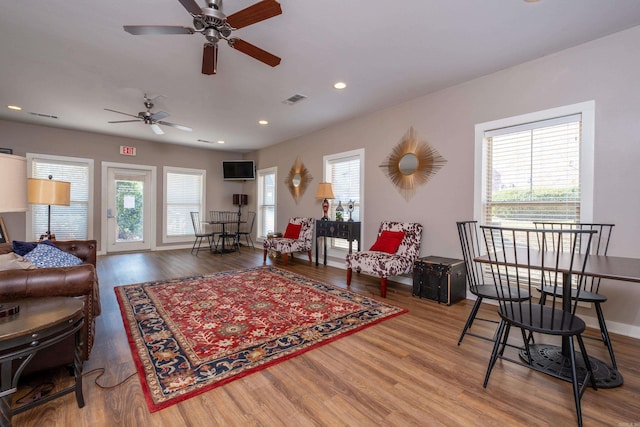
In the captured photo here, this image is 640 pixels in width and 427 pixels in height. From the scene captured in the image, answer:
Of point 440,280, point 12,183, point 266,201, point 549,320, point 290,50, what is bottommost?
point 440,280

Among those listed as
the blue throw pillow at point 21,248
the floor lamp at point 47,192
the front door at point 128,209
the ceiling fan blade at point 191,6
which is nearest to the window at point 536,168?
the ceiling fan blade at point 191,6

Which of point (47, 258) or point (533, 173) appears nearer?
point (47, 258)

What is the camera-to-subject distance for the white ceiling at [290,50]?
223 cm

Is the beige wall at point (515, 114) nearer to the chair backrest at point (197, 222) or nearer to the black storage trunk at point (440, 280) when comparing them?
the black storage trunk at point (440, 280)

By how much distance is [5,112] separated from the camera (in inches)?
186

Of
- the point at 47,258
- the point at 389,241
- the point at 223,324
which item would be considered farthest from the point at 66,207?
the point at 389,241

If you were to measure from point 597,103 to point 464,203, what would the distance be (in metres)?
1.47

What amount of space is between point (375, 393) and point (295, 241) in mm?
3753

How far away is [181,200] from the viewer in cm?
729

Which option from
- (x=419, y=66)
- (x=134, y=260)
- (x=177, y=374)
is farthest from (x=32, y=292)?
(x=134, y=260)

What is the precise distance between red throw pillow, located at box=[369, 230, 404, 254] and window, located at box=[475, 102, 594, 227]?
1043mm

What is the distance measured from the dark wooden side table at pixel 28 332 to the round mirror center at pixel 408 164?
12.4ft

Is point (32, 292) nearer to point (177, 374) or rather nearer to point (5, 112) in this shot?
point (177, 374)

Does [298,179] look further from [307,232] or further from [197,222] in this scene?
[197,222]
